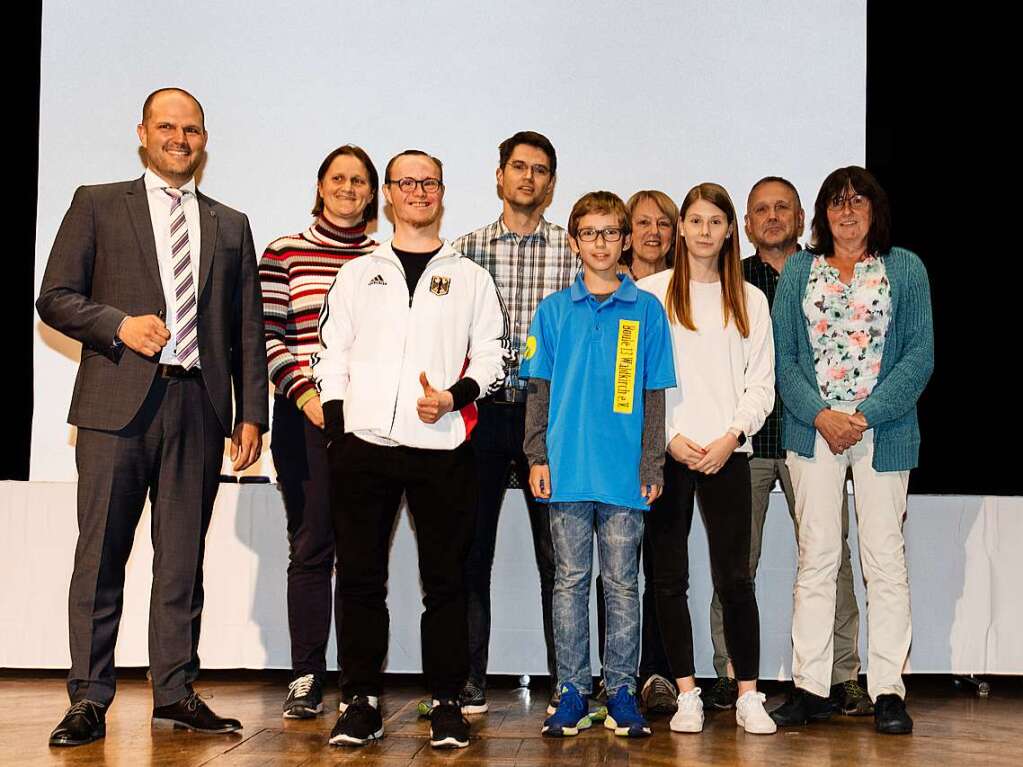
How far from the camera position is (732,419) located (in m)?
2.85

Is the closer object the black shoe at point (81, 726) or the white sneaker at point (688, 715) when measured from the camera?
the black shoe at point (81, 726)

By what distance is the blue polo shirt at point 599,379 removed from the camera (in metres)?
2.71

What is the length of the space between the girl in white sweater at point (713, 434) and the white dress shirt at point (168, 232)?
1276 millimetres

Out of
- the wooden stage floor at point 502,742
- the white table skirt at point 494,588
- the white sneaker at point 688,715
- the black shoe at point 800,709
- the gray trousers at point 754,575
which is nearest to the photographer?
the wooden stage floor at point 502,742

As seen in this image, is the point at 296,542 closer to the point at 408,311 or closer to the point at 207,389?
the point at 207,389

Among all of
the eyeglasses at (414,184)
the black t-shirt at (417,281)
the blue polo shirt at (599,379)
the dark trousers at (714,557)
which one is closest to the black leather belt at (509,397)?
the blue polo shirt at (599,379)

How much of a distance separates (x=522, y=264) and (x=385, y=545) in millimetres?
951

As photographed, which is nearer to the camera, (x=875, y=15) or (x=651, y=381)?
(x=651, y=381)

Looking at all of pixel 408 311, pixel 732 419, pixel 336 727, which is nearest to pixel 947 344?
pixel 732 419

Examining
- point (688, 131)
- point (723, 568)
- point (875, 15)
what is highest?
point (875, 15)

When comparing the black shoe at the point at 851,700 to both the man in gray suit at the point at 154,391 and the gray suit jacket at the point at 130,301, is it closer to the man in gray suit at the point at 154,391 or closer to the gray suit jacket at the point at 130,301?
the man in gray suit at the point at 154,391

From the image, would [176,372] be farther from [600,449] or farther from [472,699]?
[472,699]

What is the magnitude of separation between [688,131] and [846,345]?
4.67 ft

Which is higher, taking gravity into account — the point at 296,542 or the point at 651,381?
the point at 651,381
